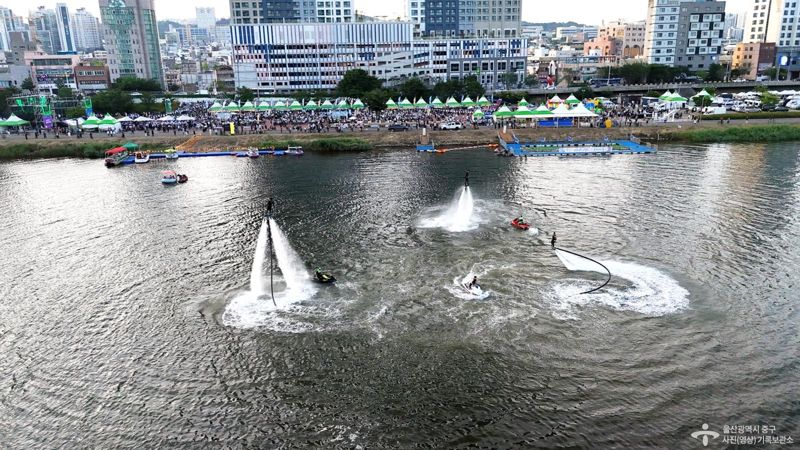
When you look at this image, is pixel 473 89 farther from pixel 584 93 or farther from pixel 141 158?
pixel 141 158

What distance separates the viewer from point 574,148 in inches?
3420

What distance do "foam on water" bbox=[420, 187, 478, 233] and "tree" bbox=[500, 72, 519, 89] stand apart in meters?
147

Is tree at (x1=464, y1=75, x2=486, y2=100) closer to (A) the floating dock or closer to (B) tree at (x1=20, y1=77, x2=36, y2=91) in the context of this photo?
(A) the floating dock

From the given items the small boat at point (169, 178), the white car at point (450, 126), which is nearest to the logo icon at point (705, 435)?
the small boat at point (169, 178)

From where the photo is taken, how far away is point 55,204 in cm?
6044

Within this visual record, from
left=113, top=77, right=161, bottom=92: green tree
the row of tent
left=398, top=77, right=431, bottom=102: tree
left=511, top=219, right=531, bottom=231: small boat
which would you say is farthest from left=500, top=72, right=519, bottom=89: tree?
left=511, top=219, right=531, bottom=231: small boat

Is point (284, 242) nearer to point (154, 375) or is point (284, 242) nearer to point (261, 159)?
point (154, 375)

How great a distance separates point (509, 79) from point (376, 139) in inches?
4301

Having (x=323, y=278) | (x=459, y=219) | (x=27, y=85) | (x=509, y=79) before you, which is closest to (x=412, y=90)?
(x=509, y=79)

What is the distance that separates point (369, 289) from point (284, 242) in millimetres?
11634

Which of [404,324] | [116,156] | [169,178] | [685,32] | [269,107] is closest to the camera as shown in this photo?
[404,324]

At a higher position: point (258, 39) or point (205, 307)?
point (258, 39)

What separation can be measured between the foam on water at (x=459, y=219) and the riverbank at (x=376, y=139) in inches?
1678

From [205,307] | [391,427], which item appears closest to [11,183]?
[205,307]
